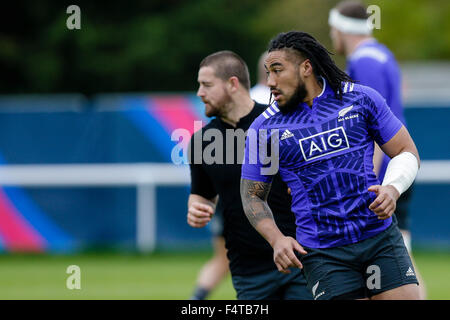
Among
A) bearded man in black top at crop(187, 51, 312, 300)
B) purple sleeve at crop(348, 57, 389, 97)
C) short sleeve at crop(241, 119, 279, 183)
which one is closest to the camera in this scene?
short sleeve at crop(241, 119, 279, 183)

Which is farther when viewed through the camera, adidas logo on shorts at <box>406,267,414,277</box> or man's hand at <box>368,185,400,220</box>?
adidas logo on shorts at <box>406,267,414,277</box>

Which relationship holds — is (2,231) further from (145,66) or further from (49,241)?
(145,66)

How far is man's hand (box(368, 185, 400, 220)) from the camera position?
16.3 ft

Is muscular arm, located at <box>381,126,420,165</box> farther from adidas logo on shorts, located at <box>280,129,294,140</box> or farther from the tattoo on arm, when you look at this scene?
the tattoo on arm

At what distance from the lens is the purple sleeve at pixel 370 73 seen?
283 inches

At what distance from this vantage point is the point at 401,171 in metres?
5.21

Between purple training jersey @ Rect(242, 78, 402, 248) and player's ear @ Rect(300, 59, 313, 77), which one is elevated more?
player's ear @ Rect(300, 59, 313, 77)

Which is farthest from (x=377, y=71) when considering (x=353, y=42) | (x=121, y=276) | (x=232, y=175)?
(x=121, y=276)

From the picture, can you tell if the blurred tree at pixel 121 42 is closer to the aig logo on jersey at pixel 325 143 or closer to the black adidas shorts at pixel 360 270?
the aig logo on jersey at pixel 325 143

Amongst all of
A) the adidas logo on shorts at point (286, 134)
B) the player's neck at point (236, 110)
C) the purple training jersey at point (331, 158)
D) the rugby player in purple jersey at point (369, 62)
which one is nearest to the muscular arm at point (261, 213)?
the purple training jersey at point (331, 158)

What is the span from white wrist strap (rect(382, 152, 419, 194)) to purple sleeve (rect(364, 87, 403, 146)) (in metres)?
0.15

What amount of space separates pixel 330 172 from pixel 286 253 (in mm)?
538

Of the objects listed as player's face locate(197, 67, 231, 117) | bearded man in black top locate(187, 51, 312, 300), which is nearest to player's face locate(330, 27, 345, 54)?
bearded man in black top locate(187, 51, 312, 300)

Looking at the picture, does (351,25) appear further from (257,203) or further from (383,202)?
(383,202)
